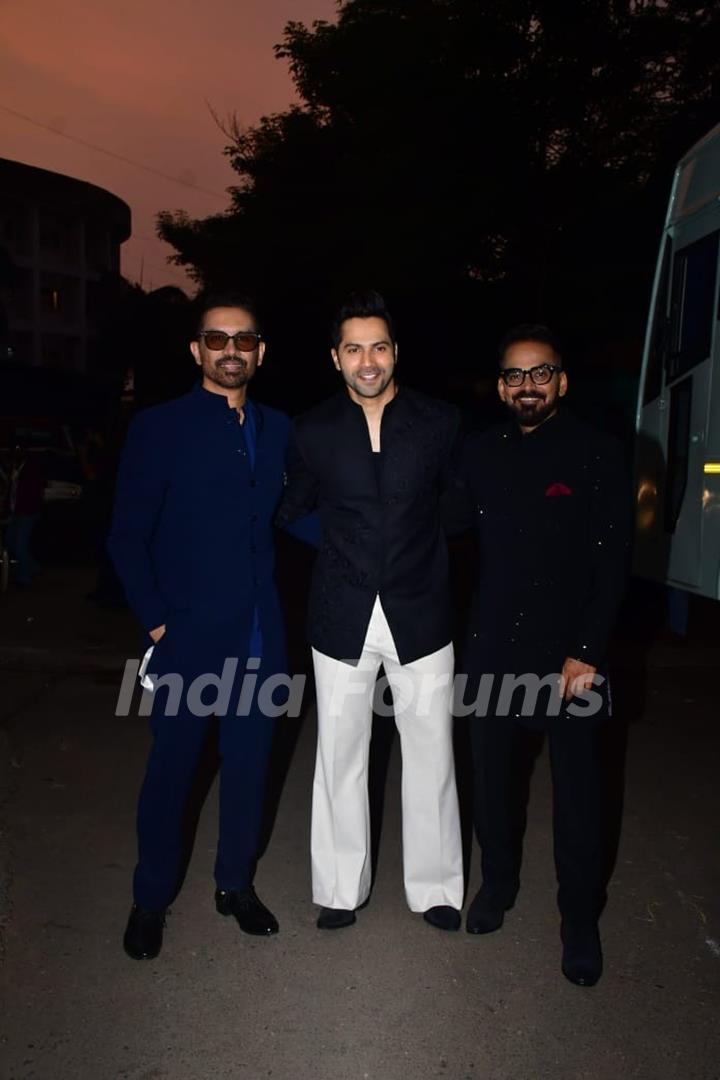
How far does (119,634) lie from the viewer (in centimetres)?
961

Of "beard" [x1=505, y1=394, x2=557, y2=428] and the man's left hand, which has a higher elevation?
"beard" [x1=505, y1=394, x2=557, y2=428]

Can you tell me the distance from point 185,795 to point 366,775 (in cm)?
62

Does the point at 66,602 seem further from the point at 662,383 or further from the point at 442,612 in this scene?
the point at 442,612

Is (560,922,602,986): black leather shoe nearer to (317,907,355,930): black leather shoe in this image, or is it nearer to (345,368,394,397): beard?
(317,907,355,930): black leather shoe

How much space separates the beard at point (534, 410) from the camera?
11.8 feet

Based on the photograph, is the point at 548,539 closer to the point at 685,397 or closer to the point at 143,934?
the point at 143,934

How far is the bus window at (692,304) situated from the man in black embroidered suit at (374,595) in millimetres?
4174

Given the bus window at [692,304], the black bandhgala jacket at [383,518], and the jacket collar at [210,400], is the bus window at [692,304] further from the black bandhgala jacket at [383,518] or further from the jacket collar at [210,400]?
the jacket collar at [210,400]

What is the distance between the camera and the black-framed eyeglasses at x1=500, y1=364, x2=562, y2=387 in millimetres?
3596

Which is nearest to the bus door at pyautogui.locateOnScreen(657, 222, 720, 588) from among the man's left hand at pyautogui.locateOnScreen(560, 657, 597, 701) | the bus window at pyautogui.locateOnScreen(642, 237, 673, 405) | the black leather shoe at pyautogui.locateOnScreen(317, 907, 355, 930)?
the bus window at pyautogui.locateOnScreen(642, 237, 673, 405)

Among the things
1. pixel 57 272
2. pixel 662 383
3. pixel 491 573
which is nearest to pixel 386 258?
pixel 662 383

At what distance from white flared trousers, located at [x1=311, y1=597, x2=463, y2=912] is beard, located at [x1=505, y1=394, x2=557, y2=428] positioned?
779 mm

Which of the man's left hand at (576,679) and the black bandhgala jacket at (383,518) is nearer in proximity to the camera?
the man's left hand at (576,679)

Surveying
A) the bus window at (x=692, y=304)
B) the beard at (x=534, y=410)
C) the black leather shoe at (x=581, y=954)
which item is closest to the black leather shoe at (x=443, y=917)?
the black leather shoe at (x=581, y=954)
